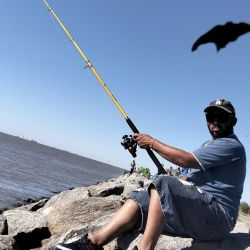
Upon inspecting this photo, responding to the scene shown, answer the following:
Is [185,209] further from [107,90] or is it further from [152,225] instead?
[107,90]

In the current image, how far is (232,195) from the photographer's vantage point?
498cm

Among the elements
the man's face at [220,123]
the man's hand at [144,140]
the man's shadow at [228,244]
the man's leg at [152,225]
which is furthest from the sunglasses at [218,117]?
the man's shadow at [228,244]

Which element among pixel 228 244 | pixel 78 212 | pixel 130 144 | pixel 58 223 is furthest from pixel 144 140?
pixel 58 223

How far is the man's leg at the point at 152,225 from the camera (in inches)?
178

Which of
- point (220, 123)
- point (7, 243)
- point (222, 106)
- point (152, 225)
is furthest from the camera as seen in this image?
point (7, 243)

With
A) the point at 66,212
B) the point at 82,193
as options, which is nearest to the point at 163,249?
the point at 66,212

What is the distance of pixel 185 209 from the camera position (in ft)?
15.6

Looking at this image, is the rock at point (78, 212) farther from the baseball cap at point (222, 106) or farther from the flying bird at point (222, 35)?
the flying bird at point (222, 35)

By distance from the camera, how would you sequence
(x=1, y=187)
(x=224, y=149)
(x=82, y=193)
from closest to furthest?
(x=224, y=149)
(x=82, y=193)
(x=1, y=187)

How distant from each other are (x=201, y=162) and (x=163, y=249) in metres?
1.35

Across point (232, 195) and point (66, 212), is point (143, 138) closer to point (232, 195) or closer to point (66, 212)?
point (232, 195)

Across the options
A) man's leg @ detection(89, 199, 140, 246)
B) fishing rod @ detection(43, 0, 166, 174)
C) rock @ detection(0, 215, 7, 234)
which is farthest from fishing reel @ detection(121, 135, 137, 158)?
rock @ detection(0, 215, 7, 234)

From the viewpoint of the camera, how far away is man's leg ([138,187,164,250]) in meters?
4.52

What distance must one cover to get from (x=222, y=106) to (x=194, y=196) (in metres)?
1.08
